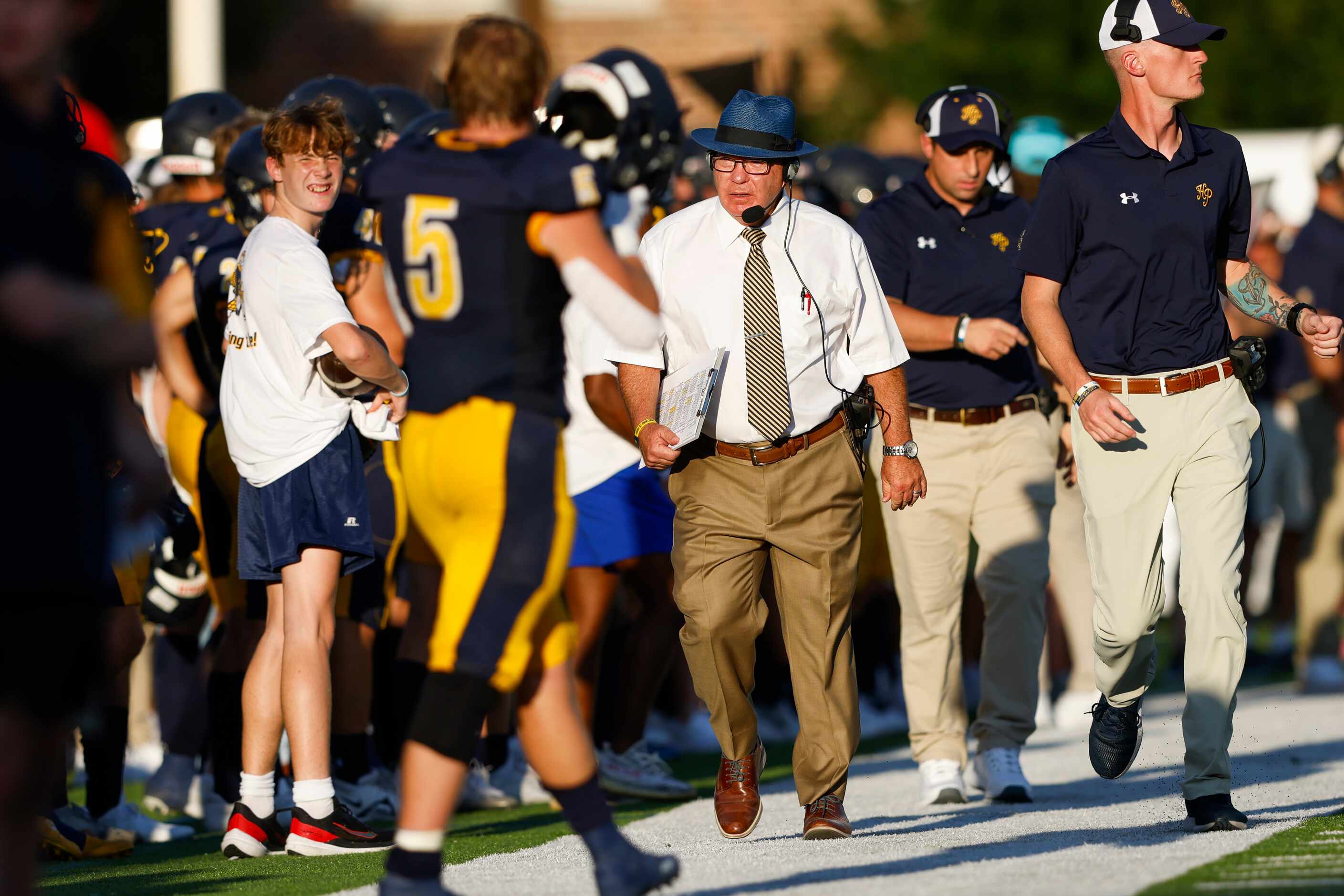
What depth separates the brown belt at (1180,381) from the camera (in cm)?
652

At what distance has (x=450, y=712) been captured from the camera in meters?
4.53

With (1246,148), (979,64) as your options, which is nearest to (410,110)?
(1246,148)

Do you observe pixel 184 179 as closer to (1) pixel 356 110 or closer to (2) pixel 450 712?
(1) pixel 356 110

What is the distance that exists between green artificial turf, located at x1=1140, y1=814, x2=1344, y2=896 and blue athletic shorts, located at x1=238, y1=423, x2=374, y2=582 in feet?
9.32

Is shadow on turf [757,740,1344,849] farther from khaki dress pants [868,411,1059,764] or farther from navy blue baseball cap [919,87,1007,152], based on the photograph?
navy blue baseball cap [919,87,1007,152]

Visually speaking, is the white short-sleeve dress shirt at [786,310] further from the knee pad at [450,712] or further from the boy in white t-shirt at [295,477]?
the knee pad at [450,712]

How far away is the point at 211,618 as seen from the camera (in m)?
8.92

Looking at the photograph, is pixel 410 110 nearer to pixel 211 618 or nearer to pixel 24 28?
pixel 211 618

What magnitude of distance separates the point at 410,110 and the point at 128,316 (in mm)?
6270

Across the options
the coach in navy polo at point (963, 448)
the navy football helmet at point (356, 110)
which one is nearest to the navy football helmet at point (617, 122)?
the navy football helmet at point (356, 110)

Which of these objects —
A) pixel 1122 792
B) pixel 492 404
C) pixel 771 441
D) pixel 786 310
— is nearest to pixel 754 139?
pixel 786 310

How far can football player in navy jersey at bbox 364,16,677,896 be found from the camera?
14.8 feet

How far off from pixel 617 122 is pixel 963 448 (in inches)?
89.0

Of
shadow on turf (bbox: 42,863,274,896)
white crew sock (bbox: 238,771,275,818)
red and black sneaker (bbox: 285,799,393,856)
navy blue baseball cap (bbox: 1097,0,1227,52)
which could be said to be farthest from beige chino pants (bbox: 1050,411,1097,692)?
shadow on turf (bbox: 42,863,274,896)
